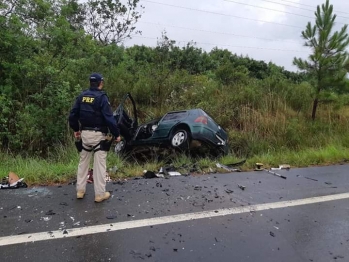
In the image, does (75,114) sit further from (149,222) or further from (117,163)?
(117,163)

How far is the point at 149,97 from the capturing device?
11.9m

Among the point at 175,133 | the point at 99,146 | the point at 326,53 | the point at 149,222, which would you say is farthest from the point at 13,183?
the point at 326,53

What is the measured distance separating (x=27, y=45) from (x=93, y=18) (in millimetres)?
11217

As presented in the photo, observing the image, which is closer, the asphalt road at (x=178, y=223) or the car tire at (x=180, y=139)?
the asphalt road at (x=178, y=223)

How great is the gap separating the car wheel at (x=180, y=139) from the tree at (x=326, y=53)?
20.6ft

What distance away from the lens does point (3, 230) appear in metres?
3.49

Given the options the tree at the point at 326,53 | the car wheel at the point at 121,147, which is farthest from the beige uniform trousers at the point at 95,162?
the tree at the point at 326,53

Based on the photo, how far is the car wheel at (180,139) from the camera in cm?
743

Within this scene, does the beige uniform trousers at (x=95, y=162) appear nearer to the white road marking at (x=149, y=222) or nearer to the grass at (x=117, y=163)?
the white road marking at (x=149, y=222)

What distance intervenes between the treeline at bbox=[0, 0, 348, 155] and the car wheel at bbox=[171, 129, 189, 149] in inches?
99.8

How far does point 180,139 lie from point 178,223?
3806 millimetres

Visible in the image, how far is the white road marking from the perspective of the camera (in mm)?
3330

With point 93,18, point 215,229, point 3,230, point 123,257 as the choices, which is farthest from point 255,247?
point 93,18

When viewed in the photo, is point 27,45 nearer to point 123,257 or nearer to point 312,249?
point 123,257
